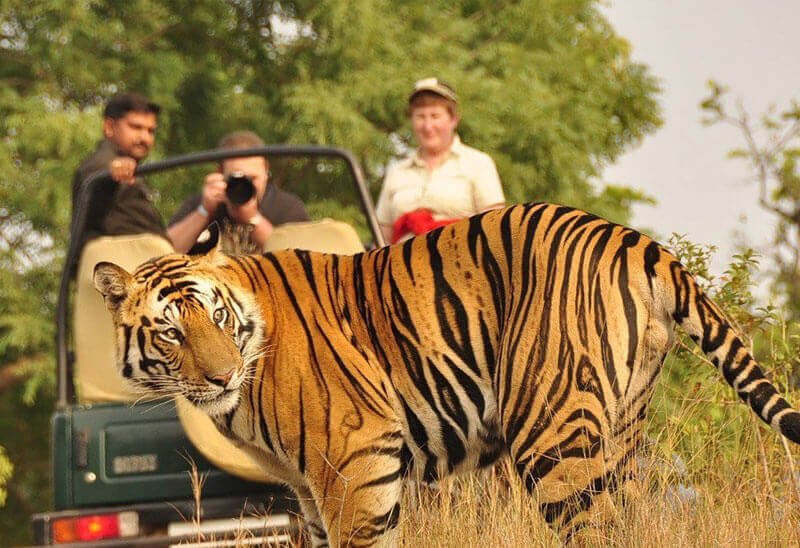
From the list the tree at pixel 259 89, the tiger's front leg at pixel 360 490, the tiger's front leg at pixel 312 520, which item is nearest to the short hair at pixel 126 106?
the tiger's front leg at pixel 312 520

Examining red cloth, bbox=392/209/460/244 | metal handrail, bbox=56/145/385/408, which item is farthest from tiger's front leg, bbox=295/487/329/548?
red cloth, bbox=392/209/460/244

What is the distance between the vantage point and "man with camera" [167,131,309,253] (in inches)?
241

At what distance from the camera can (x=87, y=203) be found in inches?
245

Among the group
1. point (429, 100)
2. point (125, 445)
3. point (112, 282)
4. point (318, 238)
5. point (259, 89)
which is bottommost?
point (125, 445)

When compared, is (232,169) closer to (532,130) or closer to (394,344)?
(394,344)

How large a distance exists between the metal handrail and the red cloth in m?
0.17

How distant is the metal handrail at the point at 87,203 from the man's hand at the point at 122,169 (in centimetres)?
4

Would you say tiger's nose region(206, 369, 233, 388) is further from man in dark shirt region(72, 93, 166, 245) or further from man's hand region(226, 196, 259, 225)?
man in dark shirt region(72, 93, 166, 245)

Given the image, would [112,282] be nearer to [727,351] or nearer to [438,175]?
[727,351]

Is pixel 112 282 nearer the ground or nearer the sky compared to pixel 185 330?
nearer the sky

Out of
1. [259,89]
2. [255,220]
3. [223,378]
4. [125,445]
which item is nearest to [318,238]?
[255,220]

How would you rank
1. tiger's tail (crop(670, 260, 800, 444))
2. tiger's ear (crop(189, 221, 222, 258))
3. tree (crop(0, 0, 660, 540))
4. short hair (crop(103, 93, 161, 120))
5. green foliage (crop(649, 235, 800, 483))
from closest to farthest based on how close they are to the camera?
tiger's tail (crop(670, 260, 800, 444)) → tiger's ear (crop(189, 221, 222, 258)) → green foliage (crop(649, 235, 800, 483)) → short hair (crop(103, 93, 161, 120)) → tree (crop(0, 0, 660, 540))

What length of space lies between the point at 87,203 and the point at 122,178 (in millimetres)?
224

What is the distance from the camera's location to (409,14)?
16938mm
